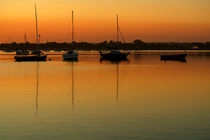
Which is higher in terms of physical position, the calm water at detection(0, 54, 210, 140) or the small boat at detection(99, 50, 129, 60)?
the small boat at detection(99, 50, 129, 60)

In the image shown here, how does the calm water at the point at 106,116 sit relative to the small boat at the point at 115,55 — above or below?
below

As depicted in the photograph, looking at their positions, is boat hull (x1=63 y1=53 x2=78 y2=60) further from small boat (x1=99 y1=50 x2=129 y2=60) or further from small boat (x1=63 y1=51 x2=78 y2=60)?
small boat (x1=99 y1=50 x2=129 y2=60)

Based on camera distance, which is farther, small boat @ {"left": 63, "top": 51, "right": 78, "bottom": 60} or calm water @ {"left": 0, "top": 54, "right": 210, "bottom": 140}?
small boat @ {"left": 63, "top": 51, "right": 78, "bottom": 60}

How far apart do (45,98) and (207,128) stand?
40.8 feet

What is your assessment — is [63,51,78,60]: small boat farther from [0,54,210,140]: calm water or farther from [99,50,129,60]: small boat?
[0,54,210,140]: calm water

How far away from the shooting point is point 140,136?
13953 mm

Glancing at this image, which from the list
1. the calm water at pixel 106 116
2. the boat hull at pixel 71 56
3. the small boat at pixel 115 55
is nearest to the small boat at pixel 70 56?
the boat hull at pixel 71 56

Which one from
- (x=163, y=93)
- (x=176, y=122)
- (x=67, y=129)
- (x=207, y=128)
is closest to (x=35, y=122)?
(x=67, y=129)

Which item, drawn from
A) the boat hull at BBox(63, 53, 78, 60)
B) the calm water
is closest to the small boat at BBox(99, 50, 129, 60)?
the boat hull at BBox(63, 53, 78, 60)

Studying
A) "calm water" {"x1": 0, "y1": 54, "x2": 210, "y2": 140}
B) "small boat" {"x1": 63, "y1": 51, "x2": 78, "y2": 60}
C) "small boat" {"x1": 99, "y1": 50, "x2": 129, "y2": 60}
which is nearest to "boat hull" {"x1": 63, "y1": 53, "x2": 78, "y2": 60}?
"small boat" {"x1": 63, "y1": 51, "x2": 78, "y2": 60}

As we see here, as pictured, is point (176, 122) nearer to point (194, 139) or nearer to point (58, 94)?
point (194, 139)

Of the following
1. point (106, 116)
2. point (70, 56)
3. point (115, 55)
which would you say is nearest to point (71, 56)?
point (70, 56)

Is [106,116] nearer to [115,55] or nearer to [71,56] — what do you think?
[115,55]

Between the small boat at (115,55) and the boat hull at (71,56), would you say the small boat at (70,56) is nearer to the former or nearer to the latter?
the boat hull at (71,56)
